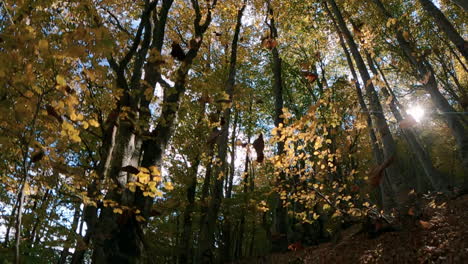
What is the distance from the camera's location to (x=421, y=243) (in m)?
5.25

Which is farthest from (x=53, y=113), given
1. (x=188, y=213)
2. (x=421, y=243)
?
(x=188, y=213)

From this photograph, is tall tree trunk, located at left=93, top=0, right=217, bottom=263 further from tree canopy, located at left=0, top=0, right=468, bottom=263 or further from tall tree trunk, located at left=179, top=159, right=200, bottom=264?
tall tree trunk, located at left=179, top=159, right=200, bottom=264

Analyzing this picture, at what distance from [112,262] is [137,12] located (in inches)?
281

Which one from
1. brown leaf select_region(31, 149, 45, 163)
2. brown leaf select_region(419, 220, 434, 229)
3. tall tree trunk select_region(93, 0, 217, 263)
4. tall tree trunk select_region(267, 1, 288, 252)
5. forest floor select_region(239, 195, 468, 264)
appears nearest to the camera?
brown leaf select_region(31, 149, 45, 163)

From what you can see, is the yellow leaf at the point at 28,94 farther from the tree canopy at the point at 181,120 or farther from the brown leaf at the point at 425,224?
the brown leaf at the point at 425,224

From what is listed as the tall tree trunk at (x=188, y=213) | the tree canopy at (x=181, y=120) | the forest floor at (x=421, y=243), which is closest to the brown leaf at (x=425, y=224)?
the forest floor at (x=421, y=243)

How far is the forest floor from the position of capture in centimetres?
463

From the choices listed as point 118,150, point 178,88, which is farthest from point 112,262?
point 178,88

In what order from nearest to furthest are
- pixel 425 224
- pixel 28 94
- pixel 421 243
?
pixel 28 94 < pixel 421 243 < pixel 425 224

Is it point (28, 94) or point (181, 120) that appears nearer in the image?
point (28, 94)

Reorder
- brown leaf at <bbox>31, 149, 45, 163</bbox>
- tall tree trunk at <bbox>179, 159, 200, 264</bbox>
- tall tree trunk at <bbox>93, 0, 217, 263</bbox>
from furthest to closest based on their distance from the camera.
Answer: tall tree trunk at <bbox>179, 159, 200, 264</bbox>
tall tree trunk at <bbox>93, 0, 217, 263</bbox>
brown leaf at <bbox>31, 149, 45, 163</bbox>

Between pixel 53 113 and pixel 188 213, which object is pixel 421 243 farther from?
pixel 188 213

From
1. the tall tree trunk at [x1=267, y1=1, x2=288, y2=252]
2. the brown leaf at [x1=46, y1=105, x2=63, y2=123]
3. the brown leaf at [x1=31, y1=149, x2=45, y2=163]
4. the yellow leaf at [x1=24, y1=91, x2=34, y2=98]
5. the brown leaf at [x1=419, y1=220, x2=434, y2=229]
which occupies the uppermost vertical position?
the tall tree trunk at [x1=267, y1=1, x2=288, y2=252]

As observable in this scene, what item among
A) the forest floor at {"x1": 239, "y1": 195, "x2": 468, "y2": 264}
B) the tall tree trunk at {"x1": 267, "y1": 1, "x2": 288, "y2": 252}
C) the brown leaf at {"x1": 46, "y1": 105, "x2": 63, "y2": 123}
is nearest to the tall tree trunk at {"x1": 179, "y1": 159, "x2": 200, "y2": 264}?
the tall tree trunk at {"x1": 267, "y1": 1, "x2": 288, "y2": 252}
